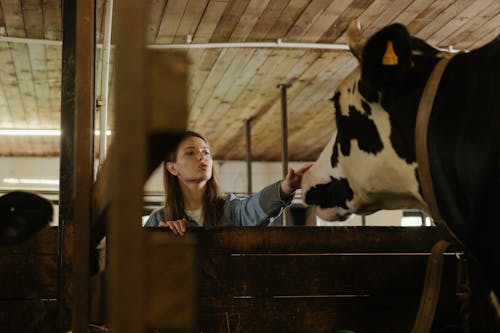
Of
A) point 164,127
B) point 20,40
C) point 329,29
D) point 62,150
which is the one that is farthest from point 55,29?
point 164,127

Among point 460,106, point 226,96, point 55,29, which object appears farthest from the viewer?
point 226,96

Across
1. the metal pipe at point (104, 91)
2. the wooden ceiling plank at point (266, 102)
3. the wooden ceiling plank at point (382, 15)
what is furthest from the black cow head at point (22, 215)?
the wooden ceiling plank at point (266, 102)

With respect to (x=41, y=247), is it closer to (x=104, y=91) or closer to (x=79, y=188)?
(x=79, y=188)

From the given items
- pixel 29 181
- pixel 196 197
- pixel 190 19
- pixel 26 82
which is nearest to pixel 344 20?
pixel 190 19

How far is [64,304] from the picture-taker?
7.06ft

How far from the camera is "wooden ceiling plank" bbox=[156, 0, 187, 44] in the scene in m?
4.72

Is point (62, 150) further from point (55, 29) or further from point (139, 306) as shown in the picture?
point (55, 29)

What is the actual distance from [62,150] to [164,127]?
1.61 m

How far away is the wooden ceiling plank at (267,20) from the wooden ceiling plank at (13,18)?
5.99 feet

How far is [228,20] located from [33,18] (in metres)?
1.52

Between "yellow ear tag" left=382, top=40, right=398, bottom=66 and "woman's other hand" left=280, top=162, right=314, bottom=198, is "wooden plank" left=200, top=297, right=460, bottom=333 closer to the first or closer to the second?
"woman's other hand" left=280, top=162, right=314, bottom=198

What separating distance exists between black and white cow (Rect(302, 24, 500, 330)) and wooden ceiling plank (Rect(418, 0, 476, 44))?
10.6 feet

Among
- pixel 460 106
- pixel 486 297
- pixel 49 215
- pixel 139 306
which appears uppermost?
pixel 460 106

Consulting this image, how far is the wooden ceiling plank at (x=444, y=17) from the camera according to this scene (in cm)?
487
